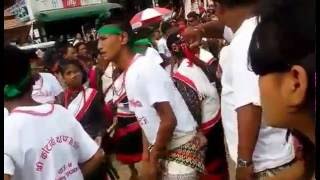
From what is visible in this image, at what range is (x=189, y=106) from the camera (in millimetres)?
2412

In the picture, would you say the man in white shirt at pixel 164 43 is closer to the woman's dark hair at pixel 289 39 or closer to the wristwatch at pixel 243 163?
the wristwatch at pixel 243 163

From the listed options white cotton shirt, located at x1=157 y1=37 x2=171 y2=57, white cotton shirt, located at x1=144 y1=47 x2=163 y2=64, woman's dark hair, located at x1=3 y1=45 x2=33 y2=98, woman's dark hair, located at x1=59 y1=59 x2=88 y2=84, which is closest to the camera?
woman's dark hair, located at x1=3 y1=45 x2=33 y2=98

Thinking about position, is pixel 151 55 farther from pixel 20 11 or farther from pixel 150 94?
pixel 20 11

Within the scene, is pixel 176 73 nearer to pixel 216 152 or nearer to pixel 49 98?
pixel 216 152

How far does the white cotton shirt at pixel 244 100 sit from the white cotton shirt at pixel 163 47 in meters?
1.11

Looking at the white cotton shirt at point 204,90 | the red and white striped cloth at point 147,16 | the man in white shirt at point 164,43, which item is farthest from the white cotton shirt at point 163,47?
the red and white striped cloth at point 147,16

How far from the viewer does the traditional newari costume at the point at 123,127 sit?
2619 millimetres

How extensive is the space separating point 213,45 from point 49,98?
1.11 m

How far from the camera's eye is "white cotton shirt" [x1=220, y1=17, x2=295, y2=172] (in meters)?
1.59

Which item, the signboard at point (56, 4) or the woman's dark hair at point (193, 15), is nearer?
the signboard at point (56, 4)

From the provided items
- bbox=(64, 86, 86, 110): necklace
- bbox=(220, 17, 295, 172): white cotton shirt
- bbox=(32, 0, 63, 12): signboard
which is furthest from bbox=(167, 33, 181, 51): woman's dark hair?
bbox=(32, 0, 63, 12): signboard

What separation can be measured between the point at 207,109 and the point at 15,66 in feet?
4.76

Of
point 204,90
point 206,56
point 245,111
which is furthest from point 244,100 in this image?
point 206,56

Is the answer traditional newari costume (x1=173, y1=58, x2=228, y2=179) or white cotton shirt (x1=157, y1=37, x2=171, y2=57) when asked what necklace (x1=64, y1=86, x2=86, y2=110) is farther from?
white cotton shirt (x1=157, y1=37, x2=171, y2=57)
